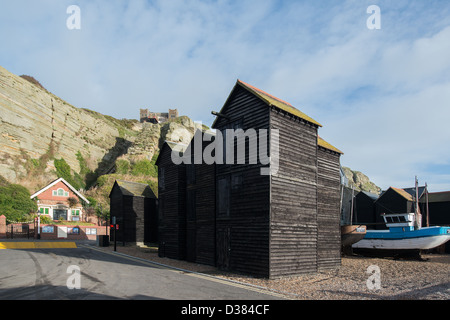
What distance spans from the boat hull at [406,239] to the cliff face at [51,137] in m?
55.1

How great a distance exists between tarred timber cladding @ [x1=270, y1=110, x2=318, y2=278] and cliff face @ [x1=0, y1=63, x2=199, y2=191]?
2146 inches

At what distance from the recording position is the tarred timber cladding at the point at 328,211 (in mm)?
20234

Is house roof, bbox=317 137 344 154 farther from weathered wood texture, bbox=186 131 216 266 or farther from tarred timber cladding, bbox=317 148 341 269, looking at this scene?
weathered wood texture, bbox=186 131 216 266

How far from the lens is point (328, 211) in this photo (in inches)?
836

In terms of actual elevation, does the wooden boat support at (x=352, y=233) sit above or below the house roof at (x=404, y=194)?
below

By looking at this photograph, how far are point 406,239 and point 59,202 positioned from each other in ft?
163

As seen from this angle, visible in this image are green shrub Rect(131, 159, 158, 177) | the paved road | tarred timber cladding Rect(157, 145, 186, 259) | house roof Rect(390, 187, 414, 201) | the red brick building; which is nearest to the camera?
the paved road

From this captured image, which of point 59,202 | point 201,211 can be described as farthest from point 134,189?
point 59,202

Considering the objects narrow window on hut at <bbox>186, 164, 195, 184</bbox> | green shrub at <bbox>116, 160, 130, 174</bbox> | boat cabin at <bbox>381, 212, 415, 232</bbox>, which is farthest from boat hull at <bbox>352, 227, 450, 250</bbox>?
green shrub at <bbox>116, 160, 130, 174</bbox>

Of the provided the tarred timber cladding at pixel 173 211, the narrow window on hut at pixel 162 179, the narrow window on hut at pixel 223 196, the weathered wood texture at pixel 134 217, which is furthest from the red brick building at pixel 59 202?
the narrow window on hut at pixel 223 196

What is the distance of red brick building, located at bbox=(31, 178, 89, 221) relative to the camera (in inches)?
1982

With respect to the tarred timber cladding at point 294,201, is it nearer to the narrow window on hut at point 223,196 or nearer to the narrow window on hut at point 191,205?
the narrow window on hut at point 223,196
